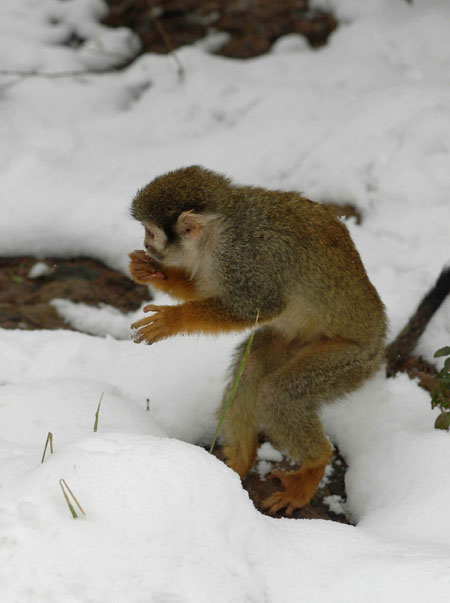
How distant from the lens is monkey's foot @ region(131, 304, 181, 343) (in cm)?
264

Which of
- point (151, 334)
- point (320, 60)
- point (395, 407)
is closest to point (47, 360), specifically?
point (151, 334)

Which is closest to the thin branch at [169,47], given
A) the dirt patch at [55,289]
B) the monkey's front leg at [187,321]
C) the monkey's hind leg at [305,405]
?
the dirt patch at [55,289]

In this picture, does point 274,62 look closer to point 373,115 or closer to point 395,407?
point 373,115

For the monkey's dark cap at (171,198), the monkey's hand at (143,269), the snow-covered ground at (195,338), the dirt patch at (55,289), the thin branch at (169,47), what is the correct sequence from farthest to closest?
1. the thin branch at (169,47)
2. the dirt patch at (55,289)
3. the monkey's hand at (143,269)
4. the monkey's dark cap at (171,198)
5. the snow-covered ground at (195,338)

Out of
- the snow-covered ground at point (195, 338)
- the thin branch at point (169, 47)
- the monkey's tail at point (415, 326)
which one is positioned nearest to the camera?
the snow-covered ground at point (195, 338)

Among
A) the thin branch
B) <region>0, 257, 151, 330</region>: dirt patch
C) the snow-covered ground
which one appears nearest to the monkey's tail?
the snow-covered ground

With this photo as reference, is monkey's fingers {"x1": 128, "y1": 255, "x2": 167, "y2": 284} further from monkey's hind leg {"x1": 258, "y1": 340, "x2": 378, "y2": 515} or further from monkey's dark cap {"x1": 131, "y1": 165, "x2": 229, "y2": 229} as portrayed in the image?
monkey's hind leg {"x1": 258, "y1": 340, "x2": 378, "y2": 515}

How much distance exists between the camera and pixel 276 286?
2.80 meters

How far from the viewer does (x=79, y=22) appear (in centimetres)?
538

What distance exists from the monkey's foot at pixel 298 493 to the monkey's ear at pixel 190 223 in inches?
42.7

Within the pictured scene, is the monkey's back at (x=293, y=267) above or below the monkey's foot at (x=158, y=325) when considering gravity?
above

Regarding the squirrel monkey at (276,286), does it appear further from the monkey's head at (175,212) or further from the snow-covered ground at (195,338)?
the snow-covered ground at (195,338)

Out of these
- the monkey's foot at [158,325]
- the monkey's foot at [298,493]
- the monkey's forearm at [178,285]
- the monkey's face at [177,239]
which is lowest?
the monkey's foot at [298,493]

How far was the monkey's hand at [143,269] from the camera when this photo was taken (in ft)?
9.52
